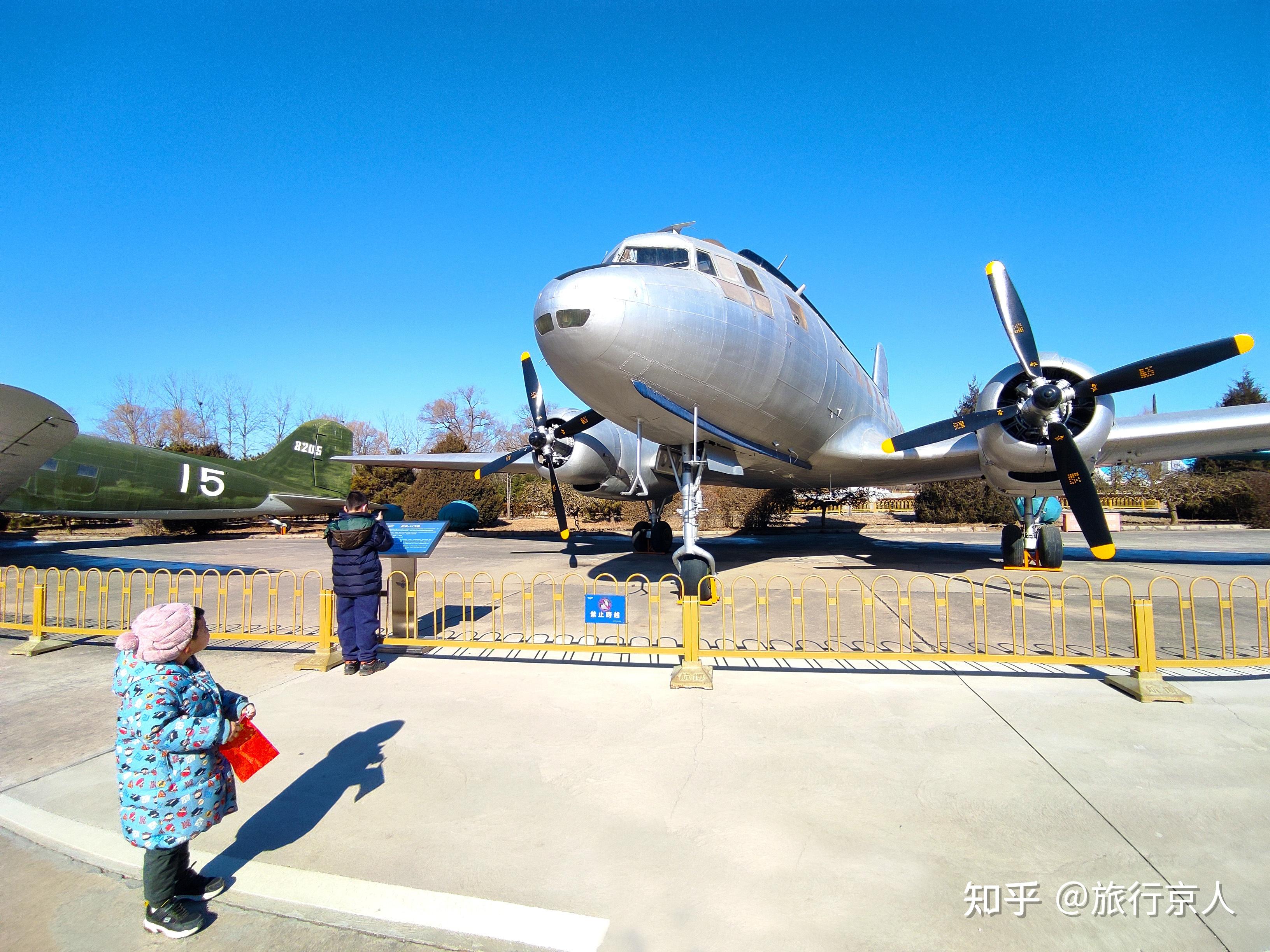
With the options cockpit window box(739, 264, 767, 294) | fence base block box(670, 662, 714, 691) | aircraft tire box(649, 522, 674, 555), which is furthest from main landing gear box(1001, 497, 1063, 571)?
fence base block box(670, 662, 714, 691)

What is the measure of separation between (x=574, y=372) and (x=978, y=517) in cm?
3037

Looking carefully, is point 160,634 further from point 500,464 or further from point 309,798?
point 500,464

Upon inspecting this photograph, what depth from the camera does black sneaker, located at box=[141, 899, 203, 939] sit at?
241 cm

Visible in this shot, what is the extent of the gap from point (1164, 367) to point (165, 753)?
11.9m

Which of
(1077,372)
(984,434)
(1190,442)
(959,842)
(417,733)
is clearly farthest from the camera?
(1190,442)

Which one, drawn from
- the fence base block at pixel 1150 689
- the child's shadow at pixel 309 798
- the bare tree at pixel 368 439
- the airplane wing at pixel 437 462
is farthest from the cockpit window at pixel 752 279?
the bare tree at pixel 368 439

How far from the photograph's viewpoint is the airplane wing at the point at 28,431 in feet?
31.9

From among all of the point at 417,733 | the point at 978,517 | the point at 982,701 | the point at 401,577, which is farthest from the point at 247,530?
the point at 978,517

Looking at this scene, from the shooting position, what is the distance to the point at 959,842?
2.98 meters

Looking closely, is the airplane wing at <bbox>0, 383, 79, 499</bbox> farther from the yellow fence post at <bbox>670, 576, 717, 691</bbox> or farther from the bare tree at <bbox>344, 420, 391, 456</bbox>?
the bare tree at <bbox>344, 420, 391, 456</bbox>

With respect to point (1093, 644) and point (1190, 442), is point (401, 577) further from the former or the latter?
point (1190, 442)

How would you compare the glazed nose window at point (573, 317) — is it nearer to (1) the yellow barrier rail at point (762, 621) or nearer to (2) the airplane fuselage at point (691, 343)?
(2) the airplane fuselage at point (691, 343)

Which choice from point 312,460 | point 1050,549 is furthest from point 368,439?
point 1050,549

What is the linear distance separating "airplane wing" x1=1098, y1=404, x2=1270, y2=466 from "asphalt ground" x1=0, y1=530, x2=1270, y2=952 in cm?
712
